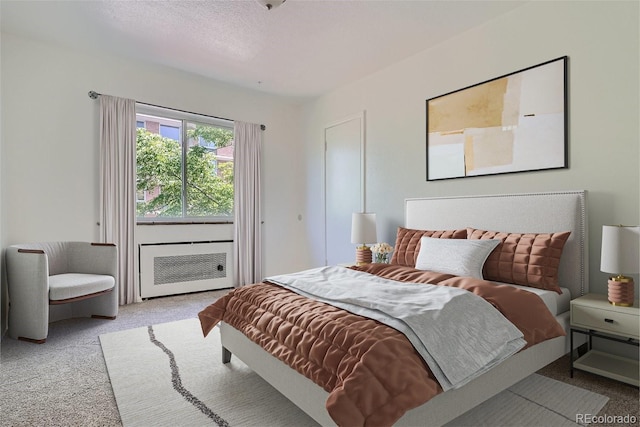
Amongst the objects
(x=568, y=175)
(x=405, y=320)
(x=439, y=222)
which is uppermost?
(x=568, y=175)

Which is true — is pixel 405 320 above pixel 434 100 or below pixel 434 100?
below

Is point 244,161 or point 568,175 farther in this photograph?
point 244,161

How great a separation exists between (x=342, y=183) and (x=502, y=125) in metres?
2.17

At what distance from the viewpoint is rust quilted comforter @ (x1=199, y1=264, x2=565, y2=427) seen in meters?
1.27

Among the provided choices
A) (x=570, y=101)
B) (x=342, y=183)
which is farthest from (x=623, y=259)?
(x=342, y=183)

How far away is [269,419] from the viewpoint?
1.78 meters

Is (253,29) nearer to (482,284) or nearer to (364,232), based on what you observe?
(364,232)

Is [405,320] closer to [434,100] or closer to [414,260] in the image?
[414,260]

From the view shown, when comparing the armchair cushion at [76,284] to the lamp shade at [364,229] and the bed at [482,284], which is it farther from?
the lamp shade at [364,229]

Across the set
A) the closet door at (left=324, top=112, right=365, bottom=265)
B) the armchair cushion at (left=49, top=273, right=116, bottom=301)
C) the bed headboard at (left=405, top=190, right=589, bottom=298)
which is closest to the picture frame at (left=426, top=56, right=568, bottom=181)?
the bed headboard at (left=405, top=190, right=589, bottom=298)

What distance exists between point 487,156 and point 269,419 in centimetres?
274

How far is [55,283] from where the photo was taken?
2.95 meters

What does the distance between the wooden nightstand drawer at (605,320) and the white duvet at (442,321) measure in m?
0.71

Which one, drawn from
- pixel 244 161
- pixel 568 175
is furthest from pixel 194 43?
pixel 568 175
